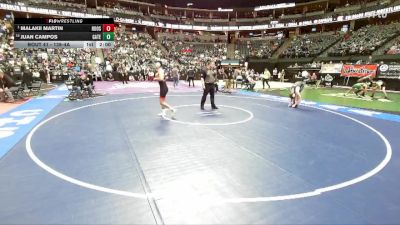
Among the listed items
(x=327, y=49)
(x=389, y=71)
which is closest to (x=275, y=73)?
(x=327, y=49)

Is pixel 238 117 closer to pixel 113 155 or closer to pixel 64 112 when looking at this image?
pixel 113 155

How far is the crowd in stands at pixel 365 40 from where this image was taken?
3028 centimetres

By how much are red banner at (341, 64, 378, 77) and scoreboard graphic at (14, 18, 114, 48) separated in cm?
1982

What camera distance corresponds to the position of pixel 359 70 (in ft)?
77.2

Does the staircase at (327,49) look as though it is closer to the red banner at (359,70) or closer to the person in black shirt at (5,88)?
the red banner at (359,70)

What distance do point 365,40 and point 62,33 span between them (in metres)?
33.4

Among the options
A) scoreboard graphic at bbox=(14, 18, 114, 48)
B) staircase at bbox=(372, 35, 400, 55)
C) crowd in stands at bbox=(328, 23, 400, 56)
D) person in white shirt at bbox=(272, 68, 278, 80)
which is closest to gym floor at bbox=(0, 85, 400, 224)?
scoreboard graphic at bbox=(14, 18, 114, 48)

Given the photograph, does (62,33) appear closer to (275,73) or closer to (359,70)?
(359,70)

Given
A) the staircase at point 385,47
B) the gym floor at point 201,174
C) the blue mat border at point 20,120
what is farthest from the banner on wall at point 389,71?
the blue mat border at point 20,120

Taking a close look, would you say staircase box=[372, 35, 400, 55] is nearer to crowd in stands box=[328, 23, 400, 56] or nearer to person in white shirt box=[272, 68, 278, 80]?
crowd in stands box=[328, 23, 400, 56]

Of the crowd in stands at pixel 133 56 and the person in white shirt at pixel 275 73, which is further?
the person in white shirt at pixel 275 73

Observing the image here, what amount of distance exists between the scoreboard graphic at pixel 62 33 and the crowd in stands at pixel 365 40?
25.7m

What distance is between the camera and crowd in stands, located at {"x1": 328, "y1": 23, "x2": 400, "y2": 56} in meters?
30.3

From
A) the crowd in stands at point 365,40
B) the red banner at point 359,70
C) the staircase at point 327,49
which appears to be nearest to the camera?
the red banner at point 359,70
